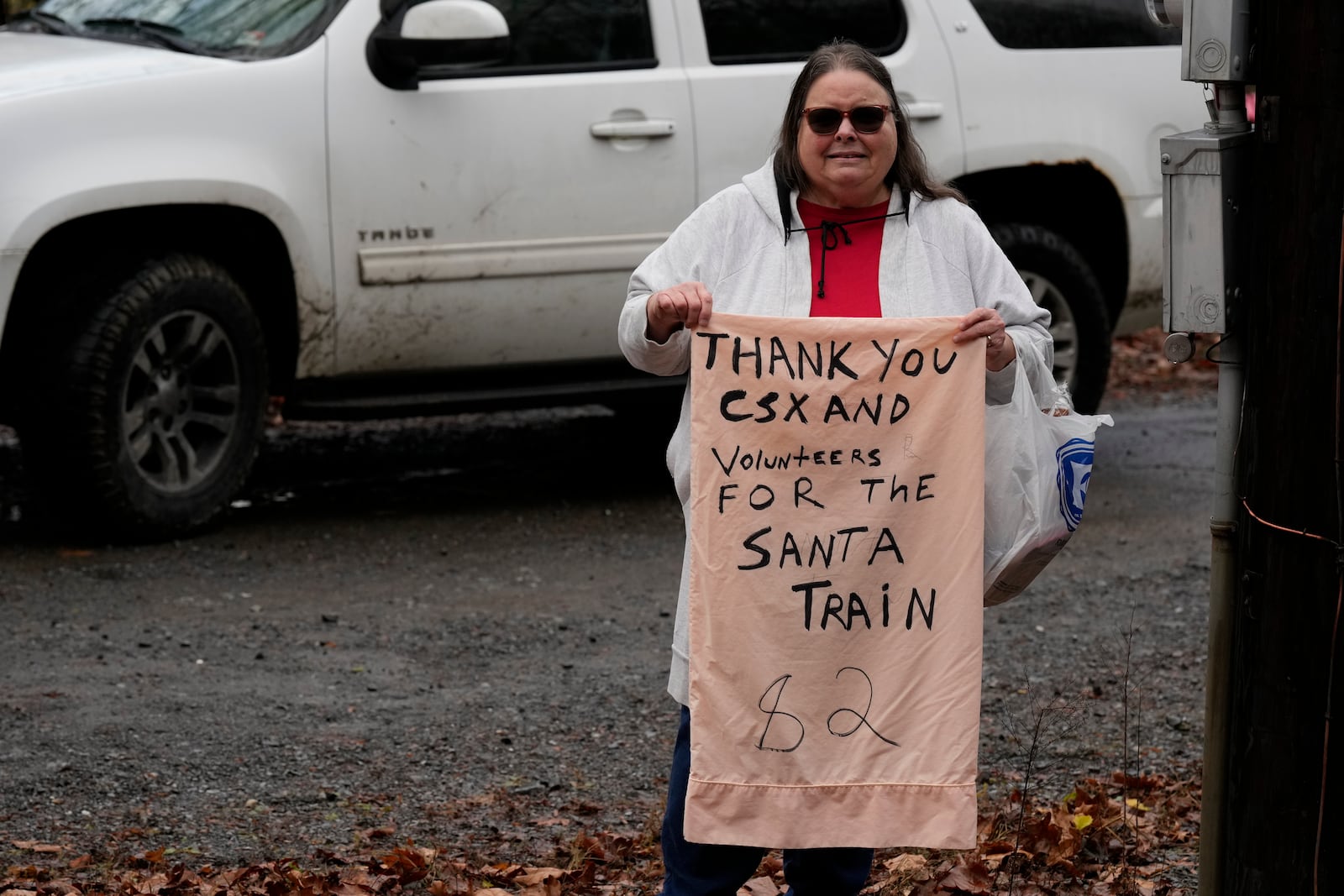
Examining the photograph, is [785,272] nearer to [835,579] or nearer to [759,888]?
[835,579]

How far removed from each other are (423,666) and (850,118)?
2912 millimetres

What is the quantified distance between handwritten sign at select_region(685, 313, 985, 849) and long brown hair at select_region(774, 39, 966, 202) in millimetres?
288

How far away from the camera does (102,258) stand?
6.63 metres

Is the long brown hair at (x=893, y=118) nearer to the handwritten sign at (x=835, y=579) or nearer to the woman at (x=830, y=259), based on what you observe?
the woman at (x=830, y=259)

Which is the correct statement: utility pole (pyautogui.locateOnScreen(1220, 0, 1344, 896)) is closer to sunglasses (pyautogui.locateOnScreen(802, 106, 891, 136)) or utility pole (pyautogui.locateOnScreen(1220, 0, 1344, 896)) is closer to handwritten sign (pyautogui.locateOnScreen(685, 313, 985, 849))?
handwritten sign (pyautogui.locateOnScreen(685, 313, 985, 849))

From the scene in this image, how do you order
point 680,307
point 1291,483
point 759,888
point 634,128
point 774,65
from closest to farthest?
point 1291,483
point 680,307
point 759,888
point 634,128
point 774,65

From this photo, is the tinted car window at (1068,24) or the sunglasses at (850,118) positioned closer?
the sunglasses at (850,118)

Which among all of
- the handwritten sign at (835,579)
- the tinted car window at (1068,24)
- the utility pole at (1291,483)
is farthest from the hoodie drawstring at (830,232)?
the tinted car window at (1068,24)

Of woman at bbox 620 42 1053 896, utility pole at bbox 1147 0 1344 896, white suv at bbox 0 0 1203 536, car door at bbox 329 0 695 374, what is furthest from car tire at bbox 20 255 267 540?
utility pole at bbox 1147 0 1344 896

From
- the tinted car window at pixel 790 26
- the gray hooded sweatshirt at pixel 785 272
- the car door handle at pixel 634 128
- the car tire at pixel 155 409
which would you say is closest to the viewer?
the gray hooded sweatshirt at pixel 785 272

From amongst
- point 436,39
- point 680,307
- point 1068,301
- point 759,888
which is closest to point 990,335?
point 680,307

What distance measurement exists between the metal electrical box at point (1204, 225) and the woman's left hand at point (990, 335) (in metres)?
0.29

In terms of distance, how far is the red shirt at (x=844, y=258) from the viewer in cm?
341

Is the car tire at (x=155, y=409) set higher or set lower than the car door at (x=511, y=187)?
lower
